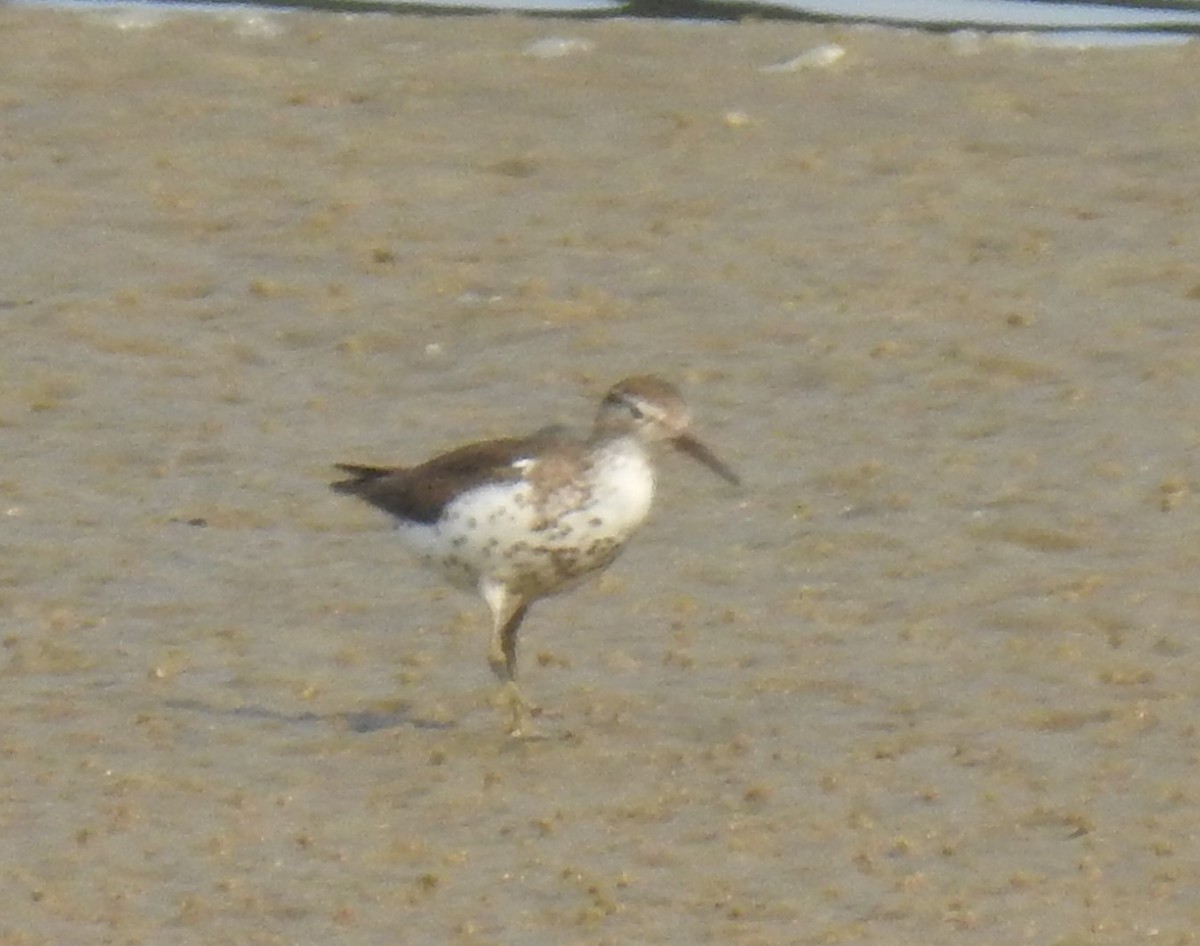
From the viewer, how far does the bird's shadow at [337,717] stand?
8805 millimetres

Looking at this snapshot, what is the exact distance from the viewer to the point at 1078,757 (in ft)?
27.5

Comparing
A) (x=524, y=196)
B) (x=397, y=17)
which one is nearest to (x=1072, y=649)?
(x=524, y=196)

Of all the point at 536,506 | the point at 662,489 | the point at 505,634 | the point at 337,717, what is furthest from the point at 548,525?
the point at 662,489

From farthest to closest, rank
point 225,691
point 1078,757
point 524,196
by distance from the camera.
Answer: point 524,196
point 225,691
point 1078,757

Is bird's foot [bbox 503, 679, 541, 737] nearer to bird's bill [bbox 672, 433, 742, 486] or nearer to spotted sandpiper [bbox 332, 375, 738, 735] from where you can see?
spotted sandpiper [bbox 332, 375, 738, 735]

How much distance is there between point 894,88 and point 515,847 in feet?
28.2

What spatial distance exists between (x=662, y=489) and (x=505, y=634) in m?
2.10

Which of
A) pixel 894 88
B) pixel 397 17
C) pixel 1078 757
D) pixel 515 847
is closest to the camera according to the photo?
pixel 515 847

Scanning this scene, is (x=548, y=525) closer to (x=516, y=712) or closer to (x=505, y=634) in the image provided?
(x=505, y=634)

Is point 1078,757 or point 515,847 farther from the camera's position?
point 1078,757

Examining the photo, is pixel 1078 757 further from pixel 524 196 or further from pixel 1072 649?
pixel 524 196

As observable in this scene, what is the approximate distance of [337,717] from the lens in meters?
8.88

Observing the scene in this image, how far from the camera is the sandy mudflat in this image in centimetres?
770

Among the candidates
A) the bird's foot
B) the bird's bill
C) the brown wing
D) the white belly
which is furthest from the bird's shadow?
the bird's bill
